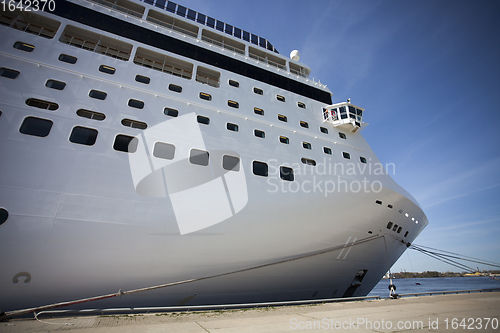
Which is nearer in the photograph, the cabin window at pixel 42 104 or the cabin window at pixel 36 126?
the cabin window at pixel 36 126

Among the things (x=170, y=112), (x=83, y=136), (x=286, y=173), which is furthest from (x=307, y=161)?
(x=83, y=136)

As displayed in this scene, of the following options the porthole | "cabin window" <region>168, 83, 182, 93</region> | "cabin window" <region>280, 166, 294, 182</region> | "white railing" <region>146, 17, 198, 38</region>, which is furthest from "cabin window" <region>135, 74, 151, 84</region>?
"cabin window" <region>280, 166, 294, 182</region>

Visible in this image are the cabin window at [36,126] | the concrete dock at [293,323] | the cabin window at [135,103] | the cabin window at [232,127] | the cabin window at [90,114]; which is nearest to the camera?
the concrete dock at [293,323]

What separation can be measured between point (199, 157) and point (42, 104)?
14.2ft

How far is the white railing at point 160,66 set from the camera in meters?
8.56

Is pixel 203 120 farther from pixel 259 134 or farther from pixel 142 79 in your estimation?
pixel 142 79

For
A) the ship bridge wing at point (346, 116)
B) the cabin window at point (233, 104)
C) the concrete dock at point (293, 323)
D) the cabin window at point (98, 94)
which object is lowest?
the concrete dock at point (293, 323)

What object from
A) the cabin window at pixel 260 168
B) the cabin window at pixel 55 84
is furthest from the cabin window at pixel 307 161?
the cabin window at pixel 55 84

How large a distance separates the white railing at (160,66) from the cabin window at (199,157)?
13.0 ft

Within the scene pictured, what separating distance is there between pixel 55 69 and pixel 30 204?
414cm

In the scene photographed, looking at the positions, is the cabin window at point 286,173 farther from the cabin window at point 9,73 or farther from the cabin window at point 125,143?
the cabin window at point 9,73

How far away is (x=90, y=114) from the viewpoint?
620 centimetres

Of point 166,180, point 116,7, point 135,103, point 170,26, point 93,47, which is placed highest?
point 170,26

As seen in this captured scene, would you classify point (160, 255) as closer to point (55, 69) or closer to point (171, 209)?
point (171, 209)
